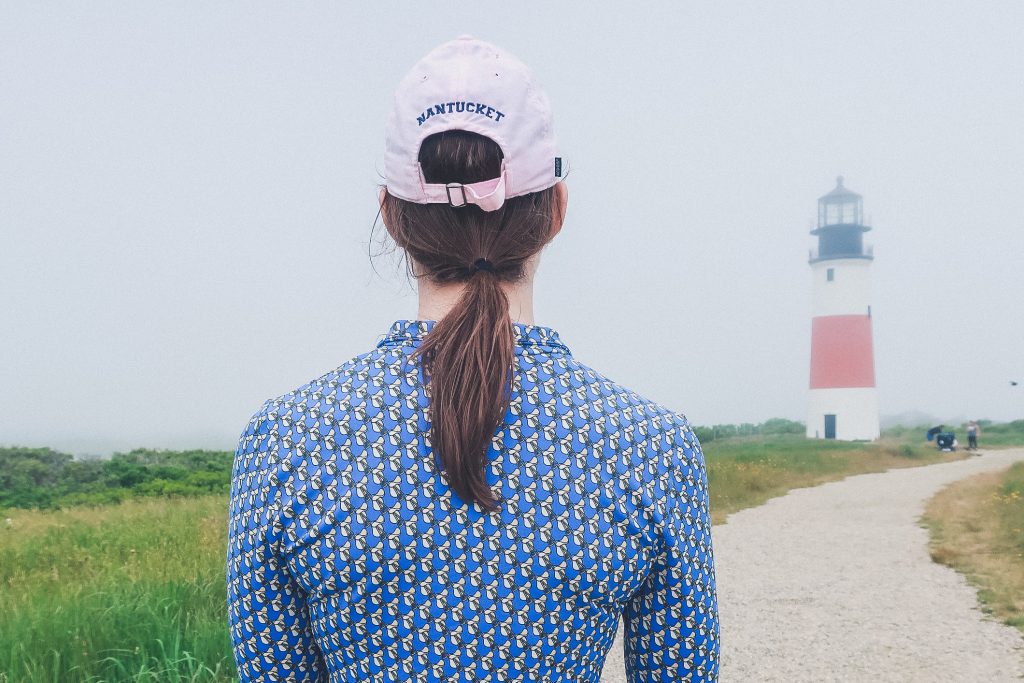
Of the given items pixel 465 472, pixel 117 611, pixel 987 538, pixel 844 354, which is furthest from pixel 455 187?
pixel 844 354

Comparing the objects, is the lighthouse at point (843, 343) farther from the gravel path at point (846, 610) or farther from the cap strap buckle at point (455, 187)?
the cap strap buckle at point (455, 187)

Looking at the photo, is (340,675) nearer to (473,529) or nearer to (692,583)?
(473,529)

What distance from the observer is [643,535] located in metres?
1.38

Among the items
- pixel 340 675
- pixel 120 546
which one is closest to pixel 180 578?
pixel 120 546

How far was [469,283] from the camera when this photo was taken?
1387 mm

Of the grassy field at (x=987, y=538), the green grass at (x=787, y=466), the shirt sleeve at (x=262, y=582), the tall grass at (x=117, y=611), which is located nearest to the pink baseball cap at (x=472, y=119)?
the shirt sleeve at (x=262, y=582)

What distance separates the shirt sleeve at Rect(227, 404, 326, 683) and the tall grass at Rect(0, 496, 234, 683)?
323cm

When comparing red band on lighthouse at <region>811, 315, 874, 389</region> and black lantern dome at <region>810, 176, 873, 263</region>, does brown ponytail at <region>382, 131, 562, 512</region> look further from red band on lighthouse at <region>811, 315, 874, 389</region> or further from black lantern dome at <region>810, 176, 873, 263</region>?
black lantern dome at <region>810, 176, 873, 263</region>

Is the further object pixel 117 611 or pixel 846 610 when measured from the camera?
pixel 846 610

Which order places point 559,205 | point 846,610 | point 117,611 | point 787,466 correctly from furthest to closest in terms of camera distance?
point 787,466 → point 846,610 → point 117,611 → point 559,205

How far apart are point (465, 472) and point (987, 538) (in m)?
11.8

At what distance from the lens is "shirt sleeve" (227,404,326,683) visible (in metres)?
1.35

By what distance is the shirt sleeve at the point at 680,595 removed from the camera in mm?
1412

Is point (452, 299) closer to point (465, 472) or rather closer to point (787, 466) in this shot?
point (465, 472)
